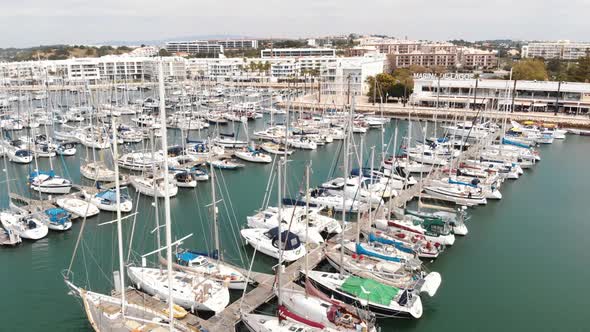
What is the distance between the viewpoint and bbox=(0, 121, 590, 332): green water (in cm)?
1883

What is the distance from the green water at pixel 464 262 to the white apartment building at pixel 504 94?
109ft

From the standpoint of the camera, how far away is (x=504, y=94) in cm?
6638

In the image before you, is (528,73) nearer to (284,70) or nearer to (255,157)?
(284,70)

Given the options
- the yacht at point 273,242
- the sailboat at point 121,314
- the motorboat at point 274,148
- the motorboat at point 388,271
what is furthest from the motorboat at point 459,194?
the sailboat at point 121,314

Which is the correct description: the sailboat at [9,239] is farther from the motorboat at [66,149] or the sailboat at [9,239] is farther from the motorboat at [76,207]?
the motorboat at [66,149]

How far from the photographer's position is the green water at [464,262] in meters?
18.8

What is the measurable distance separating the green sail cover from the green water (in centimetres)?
111

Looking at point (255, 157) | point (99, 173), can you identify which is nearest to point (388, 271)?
point (255, 157)

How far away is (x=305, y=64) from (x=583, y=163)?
272 feet

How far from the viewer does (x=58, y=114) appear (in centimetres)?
6288

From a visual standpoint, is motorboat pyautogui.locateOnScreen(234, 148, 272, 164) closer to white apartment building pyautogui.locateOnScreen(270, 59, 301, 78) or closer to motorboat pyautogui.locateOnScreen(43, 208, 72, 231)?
motorboat pyautogui.locateOnScreen(43, 208, 72, 231)

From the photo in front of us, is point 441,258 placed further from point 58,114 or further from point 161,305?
point 58,114

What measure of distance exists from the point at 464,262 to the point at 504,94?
165 feet

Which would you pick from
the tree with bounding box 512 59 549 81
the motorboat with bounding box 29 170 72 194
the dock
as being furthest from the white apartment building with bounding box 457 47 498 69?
the motorboat with bounding box 29 170 72 194
